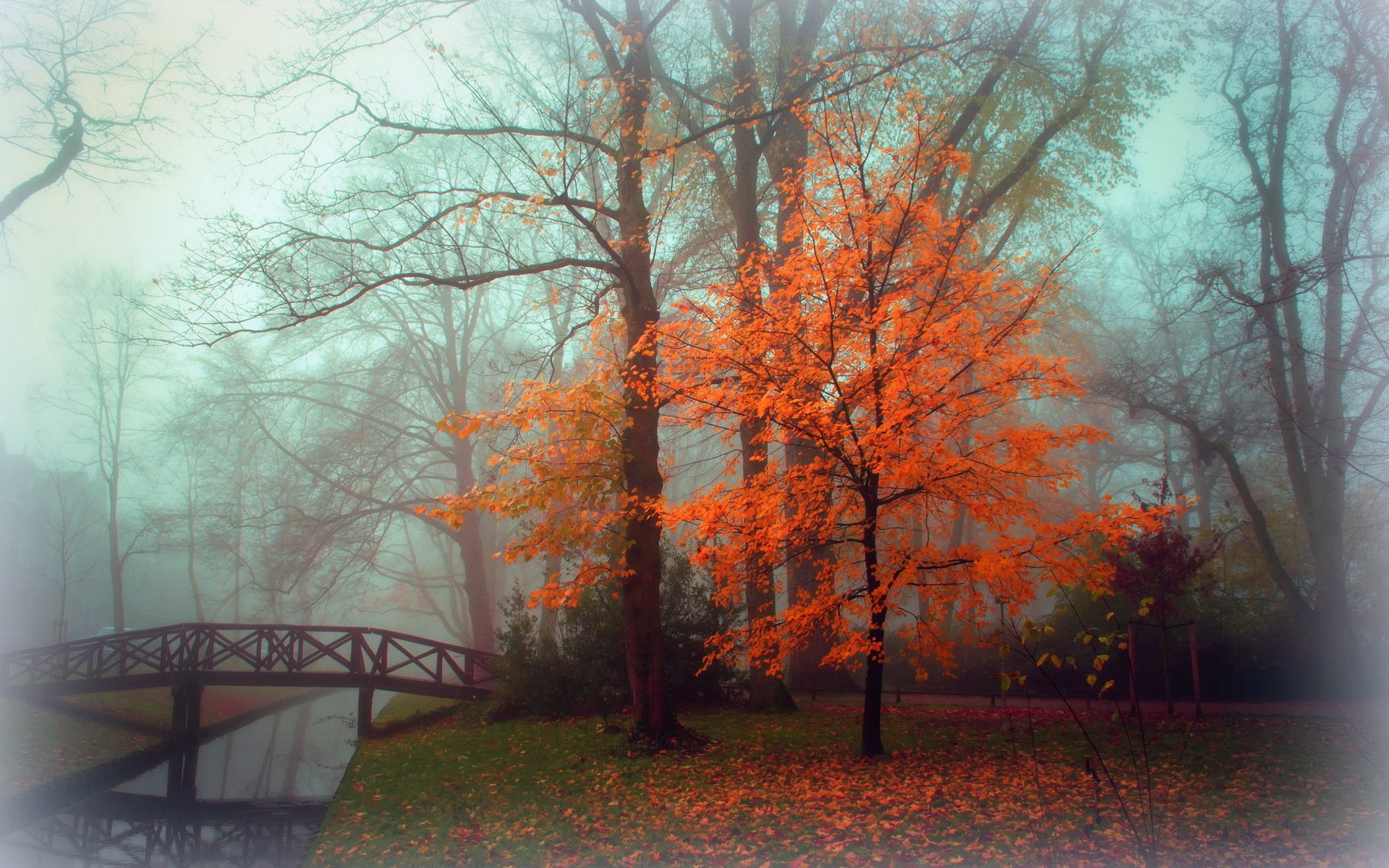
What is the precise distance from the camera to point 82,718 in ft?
43.5

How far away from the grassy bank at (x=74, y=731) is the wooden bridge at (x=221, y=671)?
0.51 m

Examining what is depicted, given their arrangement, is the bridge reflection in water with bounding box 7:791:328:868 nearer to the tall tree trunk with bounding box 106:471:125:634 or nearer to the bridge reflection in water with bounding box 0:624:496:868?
the bridge reflection in water with bounding box 0:624:496:868

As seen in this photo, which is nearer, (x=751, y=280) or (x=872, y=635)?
(x=872, y=635)

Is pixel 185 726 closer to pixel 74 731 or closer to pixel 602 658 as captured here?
pixel 74 731

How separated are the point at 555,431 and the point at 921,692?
894 centimetres

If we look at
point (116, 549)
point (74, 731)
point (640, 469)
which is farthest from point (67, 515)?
point (640, 469)

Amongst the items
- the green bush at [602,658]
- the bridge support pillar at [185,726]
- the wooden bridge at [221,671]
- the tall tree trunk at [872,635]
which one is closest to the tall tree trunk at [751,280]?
the green bush at [602,658]

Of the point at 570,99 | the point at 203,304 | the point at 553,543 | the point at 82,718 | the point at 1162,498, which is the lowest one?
the point at 82,718

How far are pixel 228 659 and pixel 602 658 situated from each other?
7.29 meters

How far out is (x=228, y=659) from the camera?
13.1 metres

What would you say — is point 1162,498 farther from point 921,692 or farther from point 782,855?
point 782,855

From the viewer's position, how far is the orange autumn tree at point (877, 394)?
5551 millimetres

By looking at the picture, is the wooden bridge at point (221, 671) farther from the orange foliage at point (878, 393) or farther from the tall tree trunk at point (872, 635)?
the orange foliage at point (878, 393)

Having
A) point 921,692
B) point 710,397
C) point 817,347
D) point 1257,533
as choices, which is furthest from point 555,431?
point 1257,533
